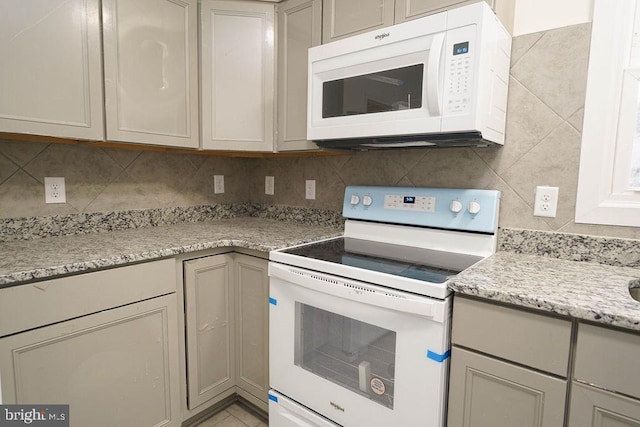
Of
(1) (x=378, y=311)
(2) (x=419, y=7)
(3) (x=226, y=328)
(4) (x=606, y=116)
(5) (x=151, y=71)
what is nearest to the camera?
(1) (x=378, y=311)

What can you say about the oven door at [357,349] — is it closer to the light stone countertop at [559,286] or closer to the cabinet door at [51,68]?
the light stone countertop at [559,286]

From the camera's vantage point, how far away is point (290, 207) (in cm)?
228

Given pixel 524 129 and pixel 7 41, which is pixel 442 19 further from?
pixel 7 41

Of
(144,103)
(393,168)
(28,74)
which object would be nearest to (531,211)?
(393,168)

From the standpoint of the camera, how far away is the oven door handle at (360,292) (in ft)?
3.43

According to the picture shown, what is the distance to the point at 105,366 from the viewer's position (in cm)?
132

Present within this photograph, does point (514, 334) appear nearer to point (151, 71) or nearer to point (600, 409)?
point (600, 409)

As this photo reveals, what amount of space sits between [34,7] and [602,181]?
7.04 feet

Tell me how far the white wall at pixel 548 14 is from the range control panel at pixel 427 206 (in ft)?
2.17

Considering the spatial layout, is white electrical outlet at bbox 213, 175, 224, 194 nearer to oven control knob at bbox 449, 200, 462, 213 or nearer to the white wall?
oven control knob at bbox 449, 200, 462, 213

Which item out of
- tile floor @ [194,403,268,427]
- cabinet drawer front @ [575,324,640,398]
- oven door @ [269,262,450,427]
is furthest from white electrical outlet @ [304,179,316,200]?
cabinet drawer front @ [575,324,640,398]

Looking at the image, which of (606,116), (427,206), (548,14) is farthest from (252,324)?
(548,14)

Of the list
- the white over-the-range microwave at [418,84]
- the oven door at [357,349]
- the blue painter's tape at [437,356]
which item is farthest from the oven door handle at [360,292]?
the white over-the-range microwave at [418,84]

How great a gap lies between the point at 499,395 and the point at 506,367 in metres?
0.09
